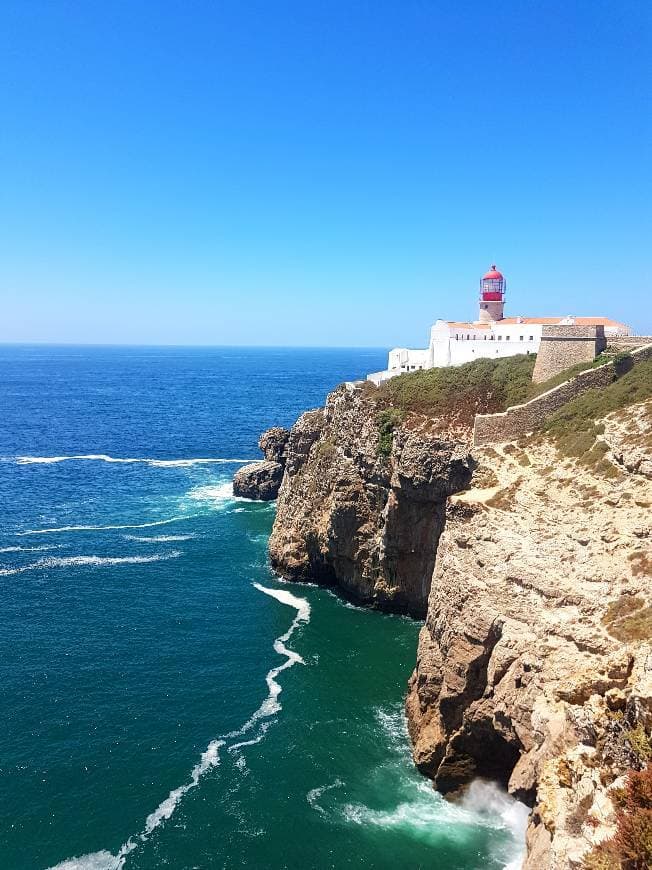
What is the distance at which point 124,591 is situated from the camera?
4988 cm

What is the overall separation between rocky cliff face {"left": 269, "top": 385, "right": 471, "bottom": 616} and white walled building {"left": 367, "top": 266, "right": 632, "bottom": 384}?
981cm

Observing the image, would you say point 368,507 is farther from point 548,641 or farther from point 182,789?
point 182,789

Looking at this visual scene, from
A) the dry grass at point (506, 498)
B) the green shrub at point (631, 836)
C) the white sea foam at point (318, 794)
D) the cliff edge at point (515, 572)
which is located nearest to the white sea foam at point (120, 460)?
the cliff edge at point (515, 572)

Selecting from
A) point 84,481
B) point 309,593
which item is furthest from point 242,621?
point 84,481

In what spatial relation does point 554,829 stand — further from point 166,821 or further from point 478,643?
point 166,821

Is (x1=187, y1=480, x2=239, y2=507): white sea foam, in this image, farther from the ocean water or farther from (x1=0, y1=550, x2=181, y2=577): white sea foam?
(x1=0, y1=550, x2=181, y2=577): white sea foam

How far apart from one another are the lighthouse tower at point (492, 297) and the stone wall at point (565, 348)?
742 inches

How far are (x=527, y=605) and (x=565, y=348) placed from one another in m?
28.0

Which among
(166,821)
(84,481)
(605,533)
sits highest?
(605,533)

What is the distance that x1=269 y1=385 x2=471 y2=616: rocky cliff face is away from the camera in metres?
45.2

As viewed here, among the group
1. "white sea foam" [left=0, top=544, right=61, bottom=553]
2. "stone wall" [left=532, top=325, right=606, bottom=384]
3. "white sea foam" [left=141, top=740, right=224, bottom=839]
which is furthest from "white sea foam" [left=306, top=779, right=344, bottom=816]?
"white sea foam" [left=0, top=544, right=61, bottom=553]

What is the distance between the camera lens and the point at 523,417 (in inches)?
1698

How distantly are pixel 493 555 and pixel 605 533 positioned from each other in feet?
17.9

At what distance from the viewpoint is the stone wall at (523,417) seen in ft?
141
